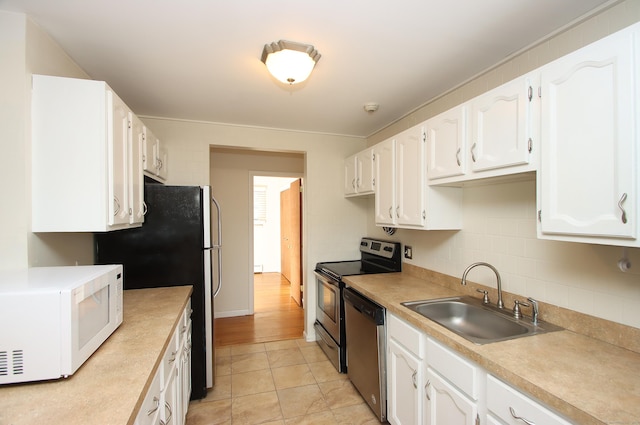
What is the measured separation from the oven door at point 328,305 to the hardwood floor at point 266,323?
0.61m

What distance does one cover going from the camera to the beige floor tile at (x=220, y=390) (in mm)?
2379

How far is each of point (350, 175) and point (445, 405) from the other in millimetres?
2332

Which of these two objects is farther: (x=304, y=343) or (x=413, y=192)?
(x=304, y=343)

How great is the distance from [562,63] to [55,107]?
7.47 feet

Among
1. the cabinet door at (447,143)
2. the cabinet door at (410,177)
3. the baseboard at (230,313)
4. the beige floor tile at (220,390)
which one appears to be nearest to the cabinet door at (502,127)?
the cabinet door at (447,143)

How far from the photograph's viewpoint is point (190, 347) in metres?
2.30

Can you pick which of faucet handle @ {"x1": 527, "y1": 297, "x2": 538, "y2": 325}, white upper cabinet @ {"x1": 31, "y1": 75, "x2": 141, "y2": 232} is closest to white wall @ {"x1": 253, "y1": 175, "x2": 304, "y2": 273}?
white upper cabinet @ {"x1": 31, "y1": 75, "x2": 141, "y2": 232}

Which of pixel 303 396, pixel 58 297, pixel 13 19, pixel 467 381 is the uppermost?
pixel 13 19

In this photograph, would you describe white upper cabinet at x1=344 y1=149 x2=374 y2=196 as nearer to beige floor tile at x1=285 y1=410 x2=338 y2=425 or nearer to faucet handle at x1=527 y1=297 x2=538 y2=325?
faucet handle at x1=527 y1=297 x2=538 y2=325

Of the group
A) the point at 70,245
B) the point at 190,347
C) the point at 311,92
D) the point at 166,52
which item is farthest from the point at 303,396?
the point at 166,52

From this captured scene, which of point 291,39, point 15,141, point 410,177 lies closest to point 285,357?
point 410,177

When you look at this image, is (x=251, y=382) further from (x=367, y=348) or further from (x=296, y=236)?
(x=296, y=236)

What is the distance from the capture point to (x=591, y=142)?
43.9 inches

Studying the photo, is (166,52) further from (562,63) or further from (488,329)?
(488,329)
